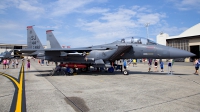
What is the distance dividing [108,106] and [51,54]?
30.9ft

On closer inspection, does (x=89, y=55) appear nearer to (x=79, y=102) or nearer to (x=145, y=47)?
(x=145, y=47)

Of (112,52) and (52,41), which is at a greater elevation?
(52,41)

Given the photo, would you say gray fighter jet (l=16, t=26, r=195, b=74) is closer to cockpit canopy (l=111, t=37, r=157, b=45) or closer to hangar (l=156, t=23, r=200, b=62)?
cockpit canopy (l=111, t=37, r=157, b=45)

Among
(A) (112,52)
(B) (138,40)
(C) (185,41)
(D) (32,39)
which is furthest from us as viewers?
(C) (185,41)

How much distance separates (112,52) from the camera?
11.9m

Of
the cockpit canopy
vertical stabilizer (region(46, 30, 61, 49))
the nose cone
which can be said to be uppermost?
vertical stabilizer (region(46, 30, 61, 49))

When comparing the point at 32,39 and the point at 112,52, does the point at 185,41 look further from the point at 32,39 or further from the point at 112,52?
the point at 32,39

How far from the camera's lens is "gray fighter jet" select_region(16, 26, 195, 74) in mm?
10848

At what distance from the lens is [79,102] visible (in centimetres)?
491

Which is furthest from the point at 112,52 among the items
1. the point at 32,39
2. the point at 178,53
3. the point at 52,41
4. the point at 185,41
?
the point at 185,41

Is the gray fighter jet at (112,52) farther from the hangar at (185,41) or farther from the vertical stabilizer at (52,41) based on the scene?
the hangar at (185,41)

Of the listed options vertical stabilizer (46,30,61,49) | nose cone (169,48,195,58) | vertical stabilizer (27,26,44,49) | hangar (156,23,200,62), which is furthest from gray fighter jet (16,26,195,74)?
hangar (156,23,200,62)

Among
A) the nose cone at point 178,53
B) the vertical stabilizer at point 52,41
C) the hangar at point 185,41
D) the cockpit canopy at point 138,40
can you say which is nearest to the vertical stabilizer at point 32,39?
the vertical stabilizer at point 52,41

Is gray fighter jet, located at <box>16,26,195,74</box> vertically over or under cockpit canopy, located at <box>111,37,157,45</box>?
under
